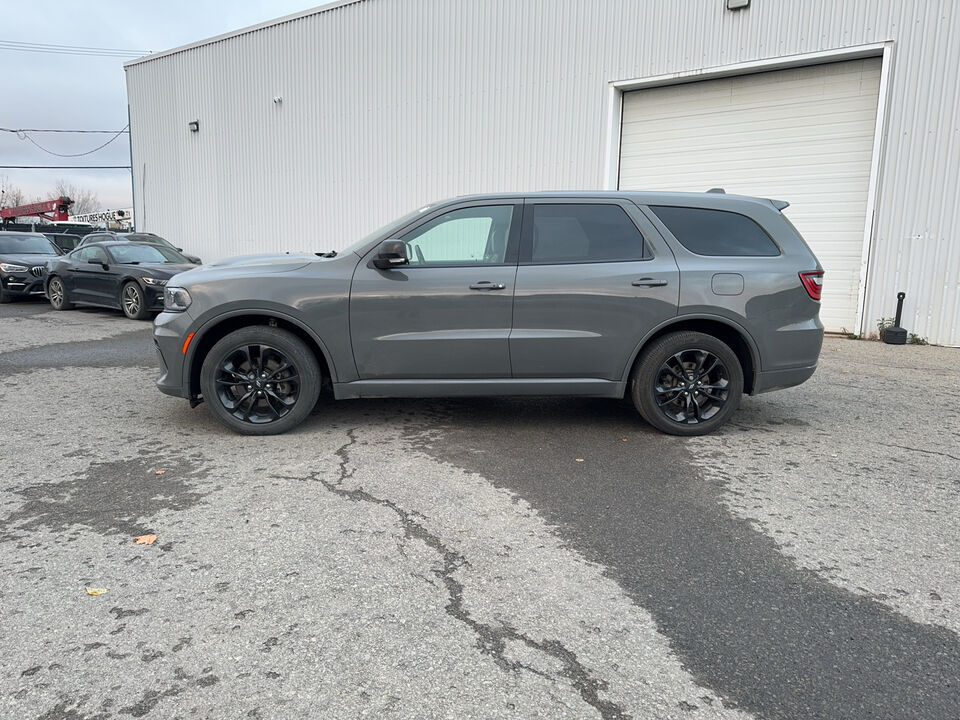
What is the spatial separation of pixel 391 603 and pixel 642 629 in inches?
40.5

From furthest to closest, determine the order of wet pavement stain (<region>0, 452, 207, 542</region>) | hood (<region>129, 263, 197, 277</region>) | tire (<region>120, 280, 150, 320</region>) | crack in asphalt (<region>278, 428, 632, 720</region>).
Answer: tire (<region>120, 280, 150, 320</region>) < hood (<region>129, 263, 197, 277</region>) < wet pavement stain (<region>0, 452, 207, 542</region>) < crack in asphalt (<region>278, 428, 632, 720</region>)

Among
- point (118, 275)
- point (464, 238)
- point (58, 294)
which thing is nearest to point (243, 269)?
point (464, 238)

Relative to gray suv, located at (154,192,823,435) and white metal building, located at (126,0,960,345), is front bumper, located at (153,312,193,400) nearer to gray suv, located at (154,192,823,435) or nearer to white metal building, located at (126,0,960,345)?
gray suv, located at (154,192,823,435)

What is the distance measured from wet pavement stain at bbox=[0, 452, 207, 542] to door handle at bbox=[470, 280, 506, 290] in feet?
7.44

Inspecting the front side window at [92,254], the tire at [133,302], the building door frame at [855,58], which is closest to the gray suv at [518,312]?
the building door frame at [855,58]

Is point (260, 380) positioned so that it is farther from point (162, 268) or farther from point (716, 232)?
point (162, 268)

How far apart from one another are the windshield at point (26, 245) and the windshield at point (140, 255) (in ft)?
16.2

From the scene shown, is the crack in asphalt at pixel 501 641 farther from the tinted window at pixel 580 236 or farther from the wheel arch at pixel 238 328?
the tinted window at pixel 580 236

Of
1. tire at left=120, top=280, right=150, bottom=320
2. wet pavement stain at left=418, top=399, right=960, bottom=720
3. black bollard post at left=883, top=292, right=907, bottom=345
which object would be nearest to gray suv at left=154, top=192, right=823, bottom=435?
wet pavement stain at left=418, top=399, right=960, bottom=720

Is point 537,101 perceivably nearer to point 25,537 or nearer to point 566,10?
point 566,10

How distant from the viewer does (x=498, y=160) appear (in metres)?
14.6

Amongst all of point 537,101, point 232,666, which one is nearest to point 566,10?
point 537,101

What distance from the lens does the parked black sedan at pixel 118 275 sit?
40.4 ft

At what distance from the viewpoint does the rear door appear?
5113 millimetres
